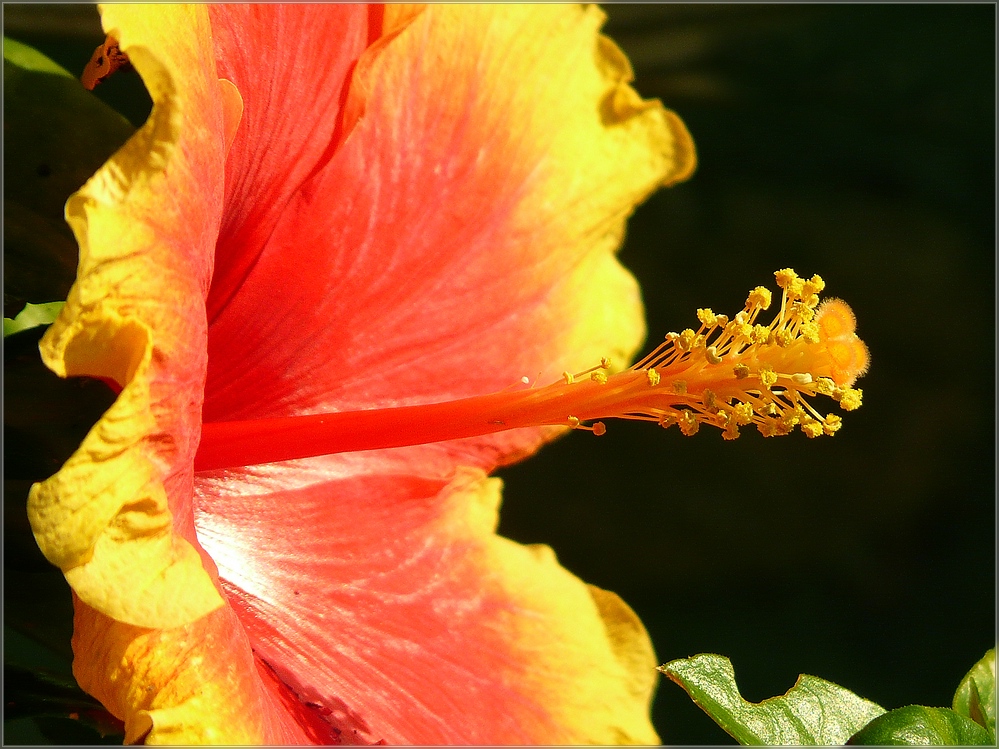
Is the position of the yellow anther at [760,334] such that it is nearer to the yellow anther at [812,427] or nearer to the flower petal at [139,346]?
the yellow anther at [812,427]

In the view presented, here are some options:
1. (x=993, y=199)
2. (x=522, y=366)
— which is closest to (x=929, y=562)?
(x=993, y=199)

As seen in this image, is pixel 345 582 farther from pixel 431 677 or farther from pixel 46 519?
pixel 46 519

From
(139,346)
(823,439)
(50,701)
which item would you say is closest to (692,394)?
(139,346)

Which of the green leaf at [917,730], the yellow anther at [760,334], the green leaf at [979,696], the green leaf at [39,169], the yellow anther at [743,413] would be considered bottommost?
the green leaf at [979,696]

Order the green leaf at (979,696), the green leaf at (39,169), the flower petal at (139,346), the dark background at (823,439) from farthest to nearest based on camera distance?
the dark background at (823,439) → the green leaf at (39,169) → the green leaf at (979,696) → the flower petal at (139,346)

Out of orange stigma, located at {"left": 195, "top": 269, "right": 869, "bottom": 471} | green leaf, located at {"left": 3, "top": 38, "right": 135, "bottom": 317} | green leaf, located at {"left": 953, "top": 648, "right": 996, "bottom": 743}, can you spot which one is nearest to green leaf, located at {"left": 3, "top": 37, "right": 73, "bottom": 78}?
green leaf, located at {"left": 3, "top": 38, "right": 135, "bottom": 317}

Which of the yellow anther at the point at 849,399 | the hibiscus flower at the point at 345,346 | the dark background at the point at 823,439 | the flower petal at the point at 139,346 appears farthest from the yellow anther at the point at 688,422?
the dark background at the point at 823,439

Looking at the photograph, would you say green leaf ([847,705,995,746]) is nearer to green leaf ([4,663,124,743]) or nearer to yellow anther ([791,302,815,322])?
yellow anther ([791,302,815,322])
